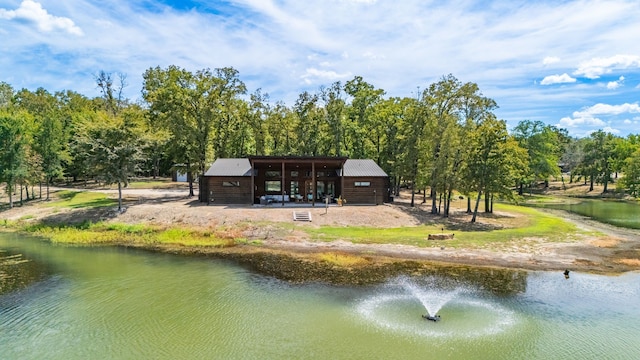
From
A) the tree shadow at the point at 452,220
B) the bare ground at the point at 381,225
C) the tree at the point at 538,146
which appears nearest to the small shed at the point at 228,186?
the bare ground at the point at 381,225

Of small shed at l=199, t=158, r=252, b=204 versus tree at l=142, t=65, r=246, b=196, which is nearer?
small shed at l=199, t=158, r=252, b=204

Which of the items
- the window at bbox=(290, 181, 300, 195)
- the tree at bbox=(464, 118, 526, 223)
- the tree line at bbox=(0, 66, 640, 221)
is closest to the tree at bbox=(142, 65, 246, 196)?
the tree line at bbox=(0, 66, 640, 221)

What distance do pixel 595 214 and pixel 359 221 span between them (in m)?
27.6

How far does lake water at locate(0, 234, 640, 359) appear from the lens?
11688 millimetres

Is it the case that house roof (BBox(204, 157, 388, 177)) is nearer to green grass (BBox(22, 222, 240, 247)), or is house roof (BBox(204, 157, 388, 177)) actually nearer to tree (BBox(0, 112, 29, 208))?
green grass (BBox(22, 222, 240, 247))

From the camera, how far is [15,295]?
1599 cm

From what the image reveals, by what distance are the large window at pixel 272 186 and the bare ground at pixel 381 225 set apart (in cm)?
403

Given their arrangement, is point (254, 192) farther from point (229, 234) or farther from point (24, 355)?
point (24, 355)

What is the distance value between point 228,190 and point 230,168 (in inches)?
87.1

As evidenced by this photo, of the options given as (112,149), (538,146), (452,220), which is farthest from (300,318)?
(538,146)

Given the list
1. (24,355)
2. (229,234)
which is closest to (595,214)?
(229,234)

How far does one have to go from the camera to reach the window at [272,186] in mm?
37000

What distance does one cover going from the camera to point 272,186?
37281 mm

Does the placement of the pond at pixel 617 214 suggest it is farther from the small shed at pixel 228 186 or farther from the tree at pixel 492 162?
the small shed at pixel 228 186
